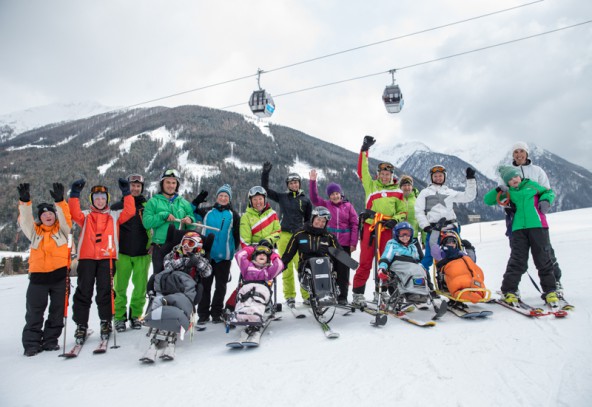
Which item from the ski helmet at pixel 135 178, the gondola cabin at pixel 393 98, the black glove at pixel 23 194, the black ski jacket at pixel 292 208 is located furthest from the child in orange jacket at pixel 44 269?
the gondola cabin at pixel 393 98

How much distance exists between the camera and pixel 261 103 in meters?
11.9

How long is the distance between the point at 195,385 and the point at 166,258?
1.91 m

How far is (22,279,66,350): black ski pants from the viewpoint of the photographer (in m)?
4.25

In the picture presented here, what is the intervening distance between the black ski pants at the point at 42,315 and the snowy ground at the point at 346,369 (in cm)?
22

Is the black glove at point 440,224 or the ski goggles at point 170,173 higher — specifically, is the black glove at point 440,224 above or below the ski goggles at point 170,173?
below

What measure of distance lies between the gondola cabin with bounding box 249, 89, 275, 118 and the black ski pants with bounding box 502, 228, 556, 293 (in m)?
8.75

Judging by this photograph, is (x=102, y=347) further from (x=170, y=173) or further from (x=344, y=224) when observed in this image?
(x=344, y=224)

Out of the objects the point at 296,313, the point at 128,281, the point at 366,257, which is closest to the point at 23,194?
the point at 128,281

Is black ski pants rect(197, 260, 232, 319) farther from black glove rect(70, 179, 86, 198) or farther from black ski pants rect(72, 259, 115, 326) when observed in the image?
black glove rect(70, 179, 86, 198)

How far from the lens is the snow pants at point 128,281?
16.2 feet

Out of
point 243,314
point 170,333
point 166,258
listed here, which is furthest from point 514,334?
point 166,258

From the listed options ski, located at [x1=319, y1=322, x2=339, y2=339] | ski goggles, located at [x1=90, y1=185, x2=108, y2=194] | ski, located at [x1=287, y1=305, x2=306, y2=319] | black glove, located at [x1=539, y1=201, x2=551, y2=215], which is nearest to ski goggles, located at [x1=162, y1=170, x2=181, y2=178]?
ski goggles, located at [x1=90, y1=185, x2=108, y2=194]

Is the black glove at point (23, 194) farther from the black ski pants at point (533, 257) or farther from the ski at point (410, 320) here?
the black ski pants at point (533, 257)

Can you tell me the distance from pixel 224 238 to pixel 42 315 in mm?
2320
